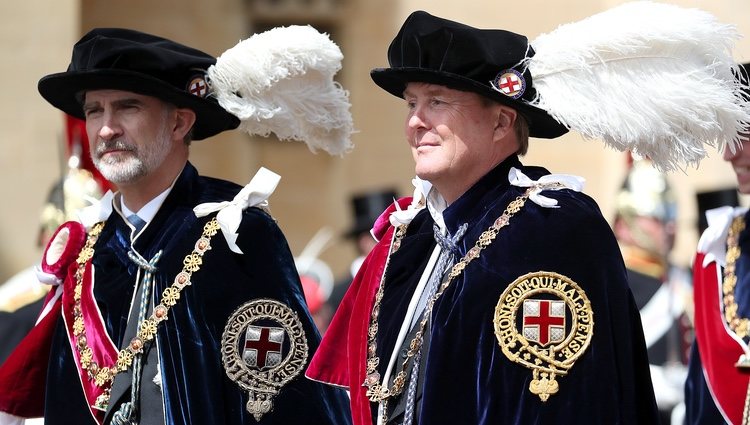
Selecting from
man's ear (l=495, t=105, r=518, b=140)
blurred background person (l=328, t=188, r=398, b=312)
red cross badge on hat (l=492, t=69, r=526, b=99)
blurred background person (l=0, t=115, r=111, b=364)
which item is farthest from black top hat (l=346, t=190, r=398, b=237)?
red cross badge on hat (l=492, t=69, r=526, b=99)

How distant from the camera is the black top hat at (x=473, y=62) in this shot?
14.1 ft

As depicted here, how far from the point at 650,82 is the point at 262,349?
4.96 feet

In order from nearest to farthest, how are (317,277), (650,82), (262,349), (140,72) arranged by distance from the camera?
(650,82) < (262,349) < (140,72) < (317,277)

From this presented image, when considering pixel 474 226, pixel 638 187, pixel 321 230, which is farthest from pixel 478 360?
pixel 321 230

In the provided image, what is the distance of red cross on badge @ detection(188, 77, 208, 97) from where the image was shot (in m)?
5.14

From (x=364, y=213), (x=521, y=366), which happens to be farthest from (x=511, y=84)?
(x=364, y=213)

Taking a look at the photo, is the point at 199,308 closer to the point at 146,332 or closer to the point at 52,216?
the point at 146,332

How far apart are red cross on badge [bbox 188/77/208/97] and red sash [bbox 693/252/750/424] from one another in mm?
1915

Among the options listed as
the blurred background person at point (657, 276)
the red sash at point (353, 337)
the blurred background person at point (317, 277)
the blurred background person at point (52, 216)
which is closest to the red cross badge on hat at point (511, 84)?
the red sash at point (353, 337)

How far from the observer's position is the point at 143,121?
508 centimetres

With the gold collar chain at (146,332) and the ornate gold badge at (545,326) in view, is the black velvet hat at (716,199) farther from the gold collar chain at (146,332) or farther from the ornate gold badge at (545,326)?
the ornate gold badge at (545,326)

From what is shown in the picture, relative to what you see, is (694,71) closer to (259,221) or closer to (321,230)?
(259,221)

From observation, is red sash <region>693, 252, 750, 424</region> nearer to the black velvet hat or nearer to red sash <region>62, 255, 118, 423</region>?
red sash <region>62, 255, 118, 423</region>

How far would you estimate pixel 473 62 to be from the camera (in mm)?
4305
